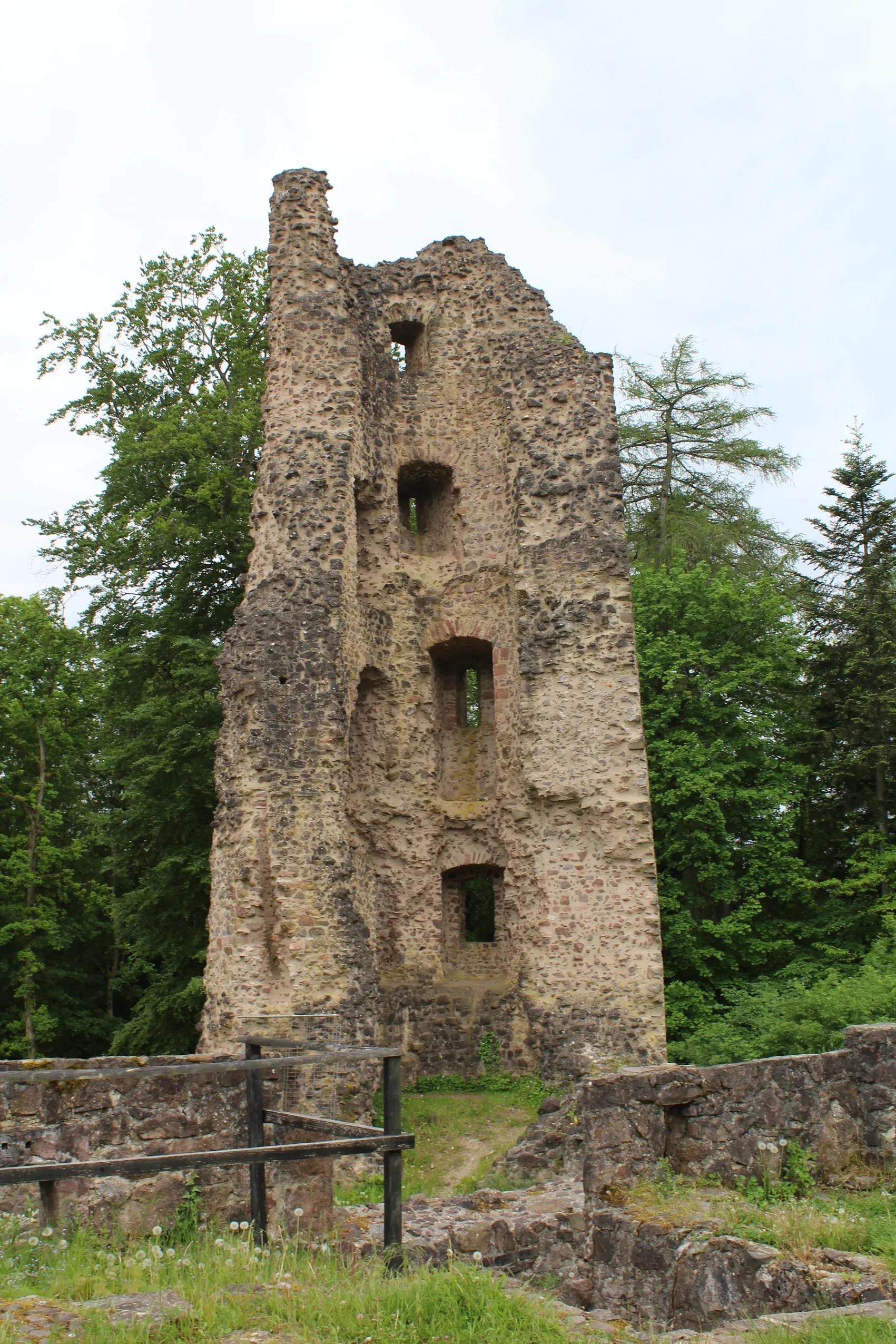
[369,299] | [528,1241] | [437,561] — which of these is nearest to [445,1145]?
[528,1241]

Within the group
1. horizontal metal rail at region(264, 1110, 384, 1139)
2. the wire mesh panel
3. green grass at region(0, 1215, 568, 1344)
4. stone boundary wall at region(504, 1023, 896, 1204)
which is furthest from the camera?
the wire mesh panel

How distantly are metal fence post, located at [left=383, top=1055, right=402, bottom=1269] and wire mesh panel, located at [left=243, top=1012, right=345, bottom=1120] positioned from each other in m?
6.08

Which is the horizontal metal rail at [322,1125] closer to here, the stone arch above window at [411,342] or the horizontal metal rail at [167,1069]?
the horizontal metal rail at [167,1069]

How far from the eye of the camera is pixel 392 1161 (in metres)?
6.30

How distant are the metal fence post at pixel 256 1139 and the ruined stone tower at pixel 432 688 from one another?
17.9 ft

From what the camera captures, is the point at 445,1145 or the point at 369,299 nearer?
the point at 445,1145

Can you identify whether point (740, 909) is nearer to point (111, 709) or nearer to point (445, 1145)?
point (445, 1145)

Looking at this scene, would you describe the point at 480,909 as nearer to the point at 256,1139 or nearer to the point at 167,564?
the point at 167,564

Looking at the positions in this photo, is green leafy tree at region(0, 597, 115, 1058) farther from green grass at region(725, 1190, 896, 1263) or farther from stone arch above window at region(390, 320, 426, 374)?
green grass at region(725, 1190, 896, 1263)

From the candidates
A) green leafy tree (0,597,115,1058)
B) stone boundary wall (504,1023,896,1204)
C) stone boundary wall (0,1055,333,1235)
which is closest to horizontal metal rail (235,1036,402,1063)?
stone boundary wall (0,1055,333,1235)

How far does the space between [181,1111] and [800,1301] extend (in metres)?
4.03

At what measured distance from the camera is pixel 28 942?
21.4 m

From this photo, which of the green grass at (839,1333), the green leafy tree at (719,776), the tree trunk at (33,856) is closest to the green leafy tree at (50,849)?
the tree trunk at (33,856)

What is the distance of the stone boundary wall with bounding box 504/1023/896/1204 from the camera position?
766cm
